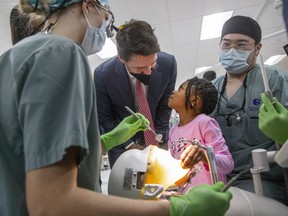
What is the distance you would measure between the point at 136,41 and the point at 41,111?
1262mm

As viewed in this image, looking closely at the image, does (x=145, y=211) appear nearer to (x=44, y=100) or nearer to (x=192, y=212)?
(x=192, y=212)

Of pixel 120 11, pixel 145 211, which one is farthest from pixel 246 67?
pixel 120 11

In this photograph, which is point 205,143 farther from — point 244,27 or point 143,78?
point 244,27

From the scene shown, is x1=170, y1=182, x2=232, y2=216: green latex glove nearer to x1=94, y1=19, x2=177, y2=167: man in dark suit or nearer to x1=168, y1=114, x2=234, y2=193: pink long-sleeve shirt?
x1=168, y1=114, x2=234, y2=193: pink long-sleeve shirt

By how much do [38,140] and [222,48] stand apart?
1609 mm

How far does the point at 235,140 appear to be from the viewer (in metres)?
1.52

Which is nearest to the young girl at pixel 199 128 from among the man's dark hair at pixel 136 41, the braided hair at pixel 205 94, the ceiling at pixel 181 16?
the braided hair at pixel 205 94

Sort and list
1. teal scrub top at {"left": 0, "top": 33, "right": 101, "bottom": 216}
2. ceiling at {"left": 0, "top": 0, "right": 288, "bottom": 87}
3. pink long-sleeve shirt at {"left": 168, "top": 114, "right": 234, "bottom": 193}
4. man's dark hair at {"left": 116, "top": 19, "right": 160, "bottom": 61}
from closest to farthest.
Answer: teal scrub top at {"left": 0, "top": 33, "right": 101, "bottom": 216}
pink long-sleeve shirt at {"left": 168, "top": 114, "right": 234, "bottom": 193}
man's dark hair at {"left": 116, "top": 19, "right": 160, "bottom": 61}
ceiling at {"left": 0, "top": 0, "right": 288, "bottom": 87}

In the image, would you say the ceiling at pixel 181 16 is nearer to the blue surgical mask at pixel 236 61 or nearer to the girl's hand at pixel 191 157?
the blue surgical mask at pixel 236 61

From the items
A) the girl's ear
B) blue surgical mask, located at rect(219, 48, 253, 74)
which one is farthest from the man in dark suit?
blue surgical mask, located at rect(219, 48, 253, 74)

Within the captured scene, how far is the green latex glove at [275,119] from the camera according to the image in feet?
3.66

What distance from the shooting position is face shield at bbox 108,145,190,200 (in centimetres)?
97

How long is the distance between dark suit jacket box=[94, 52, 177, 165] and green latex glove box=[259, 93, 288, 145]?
3.29ft

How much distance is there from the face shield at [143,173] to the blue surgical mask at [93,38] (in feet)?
1.50
